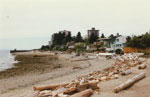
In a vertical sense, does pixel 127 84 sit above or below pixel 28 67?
above

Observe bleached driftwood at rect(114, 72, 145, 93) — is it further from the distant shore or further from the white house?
the white house

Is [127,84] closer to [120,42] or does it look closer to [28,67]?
[28,67]

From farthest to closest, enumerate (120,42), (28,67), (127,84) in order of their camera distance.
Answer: (120,42), (28,67), (127,84)

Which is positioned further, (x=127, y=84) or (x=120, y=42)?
(x=120, y=42)

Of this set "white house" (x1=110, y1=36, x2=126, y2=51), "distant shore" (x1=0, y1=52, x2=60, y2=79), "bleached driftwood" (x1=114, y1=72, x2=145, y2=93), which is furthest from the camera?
"white house" (x1=110, y1=36, x2=126, y2=51)

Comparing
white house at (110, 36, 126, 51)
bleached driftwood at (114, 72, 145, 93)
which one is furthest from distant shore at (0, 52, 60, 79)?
white house at (110, 36, 126, 51)

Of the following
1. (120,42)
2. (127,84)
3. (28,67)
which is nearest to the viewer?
(127,84)

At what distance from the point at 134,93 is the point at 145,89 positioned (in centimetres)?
84

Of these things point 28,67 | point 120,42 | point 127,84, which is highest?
point 120,42

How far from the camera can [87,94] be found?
7.20 m

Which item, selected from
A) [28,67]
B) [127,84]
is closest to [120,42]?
[28,67]

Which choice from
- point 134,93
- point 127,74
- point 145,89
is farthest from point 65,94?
point 127,74

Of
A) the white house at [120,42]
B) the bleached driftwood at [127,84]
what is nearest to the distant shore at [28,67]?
the bleached driftwood at [127,84]

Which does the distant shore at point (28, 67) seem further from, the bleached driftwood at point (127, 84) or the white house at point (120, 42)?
the white house at point (120, 42)
